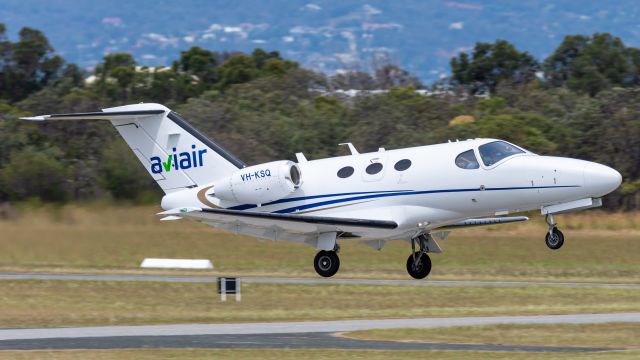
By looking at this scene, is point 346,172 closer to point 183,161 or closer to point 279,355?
point 183,161

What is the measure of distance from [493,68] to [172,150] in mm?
67355

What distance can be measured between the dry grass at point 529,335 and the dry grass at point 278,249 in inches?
427

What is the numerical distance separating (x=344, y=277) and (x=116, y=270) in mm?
7868

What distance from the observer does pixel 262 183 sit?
2456cm

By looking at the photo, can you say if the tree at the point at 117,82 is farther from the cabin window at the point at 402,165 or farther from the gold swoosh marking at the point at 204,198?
the cabin window at the point at 402,165

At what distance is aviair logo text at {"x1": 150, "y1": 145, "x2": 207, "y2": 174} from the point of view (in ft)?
85.0

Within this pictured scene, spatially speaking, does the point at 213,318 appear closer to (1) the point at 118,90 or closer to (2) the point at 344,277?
(2) the point at 344,277

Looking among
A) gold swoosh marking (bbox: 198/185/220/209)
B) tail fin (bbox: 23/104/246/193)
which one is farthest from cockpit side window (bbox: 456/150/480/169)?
gold swoosh marking (bbox: 198/185/220/209)

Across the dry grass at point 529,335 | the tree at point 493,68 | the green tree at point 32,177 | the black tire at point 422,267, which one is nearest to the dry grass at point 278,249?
the green tree at point 32,177

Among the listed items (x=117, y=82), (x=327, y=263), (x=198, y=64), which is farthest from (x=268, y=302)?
(x=198, y=64)

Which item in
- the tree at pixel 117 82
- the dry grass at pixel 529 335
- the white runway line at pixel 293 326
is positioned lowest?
the dry grass at pixel 529 335

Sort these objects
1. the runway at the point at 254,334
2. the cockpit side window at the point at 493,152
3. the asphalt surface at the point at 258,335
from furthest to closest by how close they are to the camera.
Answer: the cockpit side window at the point at 493,152 → the runway at the point at 254,334 → the asphalt surface at the point at 258,335

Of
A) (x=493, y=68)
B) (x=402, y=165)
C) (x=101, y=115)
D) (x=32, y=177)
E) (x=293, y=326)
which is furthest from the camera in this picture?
(x=493, y=68)

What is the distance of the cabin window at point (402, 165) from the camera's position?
78.5 ft
